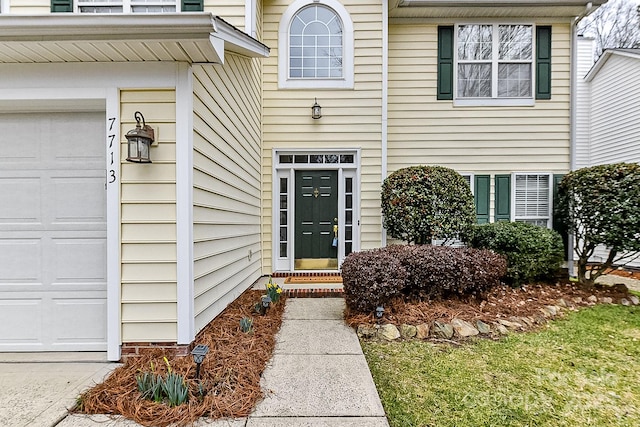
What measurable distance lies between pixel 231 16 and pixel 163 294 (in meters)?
3.95

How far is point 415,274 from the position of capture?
13.1 feet

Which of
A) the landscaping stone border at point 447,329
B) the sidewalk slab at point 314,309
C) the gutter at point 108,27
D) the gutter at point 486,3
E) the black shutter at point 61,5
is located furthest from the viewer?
the gutter at point 486,3

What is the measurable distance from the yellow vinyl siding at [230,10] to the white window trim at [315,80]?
1243mm

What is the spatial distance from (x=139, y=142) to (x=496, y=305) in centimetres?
440

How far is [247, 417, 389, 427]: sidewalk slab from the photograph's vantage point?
6.70 feet

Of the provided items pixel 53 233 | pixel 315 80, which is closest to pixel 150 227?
pixel 53 233

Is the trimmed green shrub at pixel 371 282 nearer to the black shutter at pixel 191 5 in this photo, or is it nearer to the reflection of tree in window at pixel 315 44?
the reflection of tree in window at pixel 315 44

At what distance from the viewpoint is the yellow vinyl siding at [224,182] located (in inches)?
123

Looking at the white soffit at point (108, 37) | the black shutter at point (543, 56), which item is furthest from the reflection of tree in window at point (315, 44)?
the black shutter at point (543, 56)

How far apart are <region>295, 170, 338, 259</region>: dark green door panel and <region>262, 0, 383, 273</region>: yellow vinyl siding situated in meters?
0.50

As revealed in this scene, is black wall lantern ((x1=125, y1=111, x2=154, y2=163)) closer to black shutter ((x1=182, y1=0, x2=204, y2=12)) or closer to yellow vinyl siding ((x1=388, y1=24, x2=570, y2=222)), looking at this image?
black shutter ((x1=182, y1=0, x2=204, y2=12))

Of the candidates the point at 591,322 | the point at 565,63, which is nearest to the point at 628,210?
the point at 591,322

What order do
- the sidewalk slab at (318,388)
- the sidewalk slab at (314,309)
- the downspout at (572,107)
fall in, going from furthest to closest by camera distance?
the downspout at (572,107) < the sidewalk slab at (314,309) < the sidewalk slab at (318,388)

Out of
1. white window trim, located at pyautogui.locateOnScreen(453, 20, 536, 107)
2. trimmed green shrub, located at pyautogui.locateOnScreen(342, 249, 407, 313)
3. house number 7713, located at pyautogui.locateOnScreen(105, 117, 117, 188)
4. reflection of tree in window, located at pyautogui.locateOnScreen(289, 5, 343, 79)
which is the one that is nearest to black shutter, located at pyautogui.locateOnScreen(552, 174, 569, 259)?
white window trim, located at pyautogui.locateOnScreen(453, 20, 536, 107)
